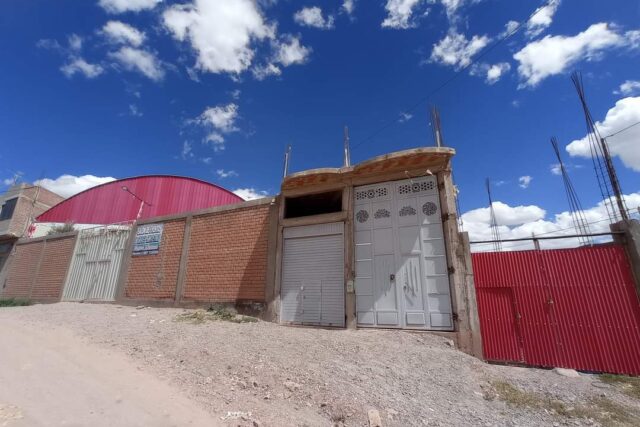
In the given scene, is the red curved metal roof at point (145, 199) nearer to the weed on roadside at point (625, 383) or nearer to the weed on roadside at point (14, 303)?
the weed on roadside at point (14, 303)

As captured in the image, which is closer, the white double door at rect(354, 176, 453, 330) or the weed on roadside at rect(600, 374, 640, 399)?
the weed on roadside at rect(600, 374, 640, 399)

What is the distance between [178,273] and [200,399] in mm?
8491

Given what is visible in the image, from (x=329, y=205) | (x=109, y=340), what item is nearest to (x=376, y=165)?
(x=329, y=205)

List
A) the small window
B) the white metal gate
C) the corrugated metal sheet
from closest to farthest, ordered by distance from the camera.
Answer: the corrugated metal sheet
the white metal gate
the small window

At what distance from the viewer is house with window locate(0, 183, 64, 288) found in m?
21.4

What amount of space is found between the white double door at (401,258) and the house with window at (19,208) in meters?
24.6

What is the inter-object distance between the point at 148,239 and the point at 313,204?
7.49 metres

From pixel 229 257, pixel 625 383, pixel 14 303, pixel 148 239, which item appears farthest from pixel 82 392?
pixel 14 303

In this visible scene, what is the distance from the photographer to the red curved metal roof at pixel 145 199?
893 inches

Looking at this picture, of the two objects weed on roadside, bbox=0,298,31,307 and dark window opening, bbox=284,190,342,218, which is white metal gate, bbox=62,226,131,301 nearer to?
weed on roadside, bbox=0,298,31,307

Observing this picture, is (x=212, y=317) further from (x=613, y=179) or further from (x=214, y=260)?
(x=613, y=179)

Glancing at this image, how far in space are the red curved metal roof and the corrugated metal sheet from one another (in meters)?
19.4

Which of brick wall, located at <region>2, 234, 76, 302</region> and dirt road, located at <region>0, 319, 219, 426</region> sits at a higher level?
brick wall, located at <region>2, 234, 76, 302</region>

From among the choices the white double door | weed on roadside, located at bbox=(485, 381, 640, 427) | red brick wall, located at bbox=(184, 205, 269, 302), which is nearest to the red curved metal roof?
red brick wall, located at bbox=(184, 205, 269, 302)
